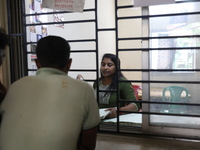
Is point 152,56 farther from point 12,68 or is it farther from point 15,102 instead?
point 12,68

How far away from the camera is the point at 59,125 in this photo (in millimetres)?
767

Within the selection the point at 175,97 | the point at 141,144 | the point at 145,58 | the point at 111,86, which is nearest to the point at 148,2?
the point at 145,58

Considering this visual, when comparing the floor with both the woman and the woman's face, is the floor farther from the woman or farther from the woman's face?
the woman's face

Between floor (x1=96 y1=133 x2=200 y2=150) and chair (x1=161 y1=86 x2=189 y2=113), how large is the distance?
213mm

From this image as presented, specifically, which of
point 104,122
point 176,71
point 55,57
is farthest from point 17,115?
point 176,71

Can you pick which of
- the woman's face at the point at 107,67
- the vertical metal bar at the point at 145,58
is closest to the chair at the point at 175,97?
the vertical metal bar at the point at 145,58

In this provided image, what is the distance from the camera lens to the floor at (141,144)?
1.28 metres

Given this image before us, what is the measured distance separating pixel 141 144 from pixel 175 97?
0.40m

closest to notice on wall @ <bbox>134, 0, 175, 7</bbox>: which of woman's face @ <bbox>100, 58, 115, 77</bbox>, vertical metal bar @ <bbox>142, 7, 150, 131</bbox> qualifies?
vertical metal bar @ <bbox>142, 7, 150, 131</bbox>

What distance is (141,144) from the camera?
132 cm

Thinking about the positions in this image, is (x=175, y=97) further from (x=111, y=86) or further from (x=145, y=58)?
(x=111, y=86)

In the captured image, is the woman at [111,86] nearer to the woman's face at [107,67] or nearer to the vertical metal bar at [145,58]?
the woman's face at [107,67]

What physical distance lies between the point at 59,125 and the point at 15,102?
0.67ft

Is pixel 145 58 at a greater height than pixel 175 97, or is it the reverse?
pixel 145 58
